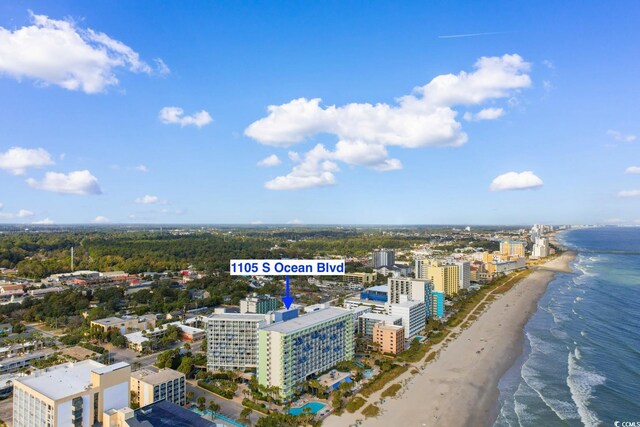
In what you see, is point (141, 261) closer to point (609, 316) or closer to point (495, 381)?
point (495, 381)

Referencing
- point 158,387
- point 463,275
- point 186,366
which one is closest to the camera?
point 158,387

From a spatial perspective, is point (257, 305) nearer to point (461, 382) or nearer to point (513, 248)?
point (461, 382)

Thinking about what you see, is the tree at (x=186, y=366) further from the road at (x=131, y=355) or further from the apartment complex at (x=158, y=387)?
the road at (x=131, y=355)

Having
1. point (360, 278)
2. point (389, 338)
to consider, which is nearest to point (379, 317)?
point (389, 338)

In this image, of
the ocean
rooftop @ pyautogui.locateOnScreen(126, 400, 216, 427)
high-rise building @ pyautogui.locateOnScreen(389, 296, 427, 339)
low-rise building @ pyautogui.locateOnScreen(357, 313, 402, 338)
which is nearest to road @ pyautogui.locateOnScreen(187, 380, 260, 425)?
rooftop @ pyautogui.locateOnScreen(126, 400, 216, 427)

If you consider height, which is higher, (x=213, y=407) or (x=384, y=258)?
(x=384, y=258)

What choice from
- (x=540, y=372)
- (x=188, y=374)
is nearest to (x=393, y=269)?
(x=540, y=372)
